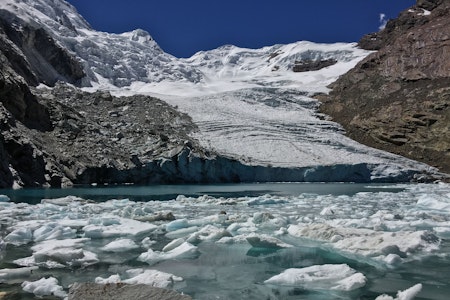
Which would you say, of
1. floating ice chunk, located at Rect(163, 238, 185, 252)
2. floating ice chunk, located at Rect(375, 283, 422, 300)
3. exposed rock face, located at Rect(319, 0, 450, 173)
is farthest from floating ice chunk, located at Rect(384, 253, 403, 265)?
exposed rock face, located at Rect(319, 0, 450, 173)

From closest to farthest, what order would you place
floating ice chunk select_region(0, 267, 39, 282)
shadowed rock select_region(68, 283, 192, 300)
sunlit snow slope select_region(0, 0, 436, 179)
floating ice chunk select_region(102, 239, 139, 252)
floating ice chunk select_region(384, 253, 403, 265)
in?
shadowed rock select_region(68, 283, 192, 300), floating ice chunk select_region(0, 267, 39, 282), floating ice chunk select_region(384, 253, 403, 265), floating ice chunk select_region(102, 239, 139, 252), sunlit snow slope select_region(0, 0, 436, 179)

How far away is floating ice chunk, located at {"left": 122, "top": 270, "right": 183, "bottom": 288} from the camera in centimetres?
429

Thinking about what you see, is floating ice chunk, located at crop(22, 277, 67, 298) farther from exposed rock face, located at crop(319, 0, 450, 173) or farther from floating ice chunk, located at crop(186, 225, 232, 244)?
exposed rock face, located at crop(319, 0, 450, 173)

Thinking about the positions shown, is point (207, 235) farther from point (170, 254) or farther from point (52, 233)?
point (52, 233)

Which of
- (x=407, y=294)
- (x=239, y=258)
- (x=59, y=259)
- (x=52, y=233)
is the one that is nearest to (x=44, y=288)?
(x=59, y=259)

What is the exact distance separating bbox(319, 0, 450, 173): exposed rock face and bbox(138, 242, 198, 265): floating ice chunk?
116 ft

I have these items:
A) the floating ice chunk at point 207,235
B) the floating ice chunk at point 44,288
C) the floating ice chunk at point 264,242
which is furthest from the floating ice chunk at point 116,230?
the floating ice chunk at point 44,288

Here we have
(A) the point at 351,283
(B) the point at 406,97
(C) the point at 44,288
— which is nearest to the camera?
(C) the point at 44,288

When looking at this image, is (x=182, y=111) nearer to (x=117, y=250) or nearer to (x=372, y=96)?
(x=372, y=96)

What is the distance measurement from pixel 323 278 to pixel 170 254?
220 centimetres

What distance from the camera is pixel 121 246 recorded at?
20.9 ft

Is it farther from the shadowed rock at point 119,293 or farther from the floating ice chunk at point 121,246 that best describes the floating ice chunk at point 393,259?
the floating ice chunk at point 121,246

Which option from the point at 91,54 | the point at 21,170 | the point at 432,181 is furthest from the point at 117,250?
the point at 91,54

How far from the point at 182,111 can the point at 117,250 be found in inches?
1398
